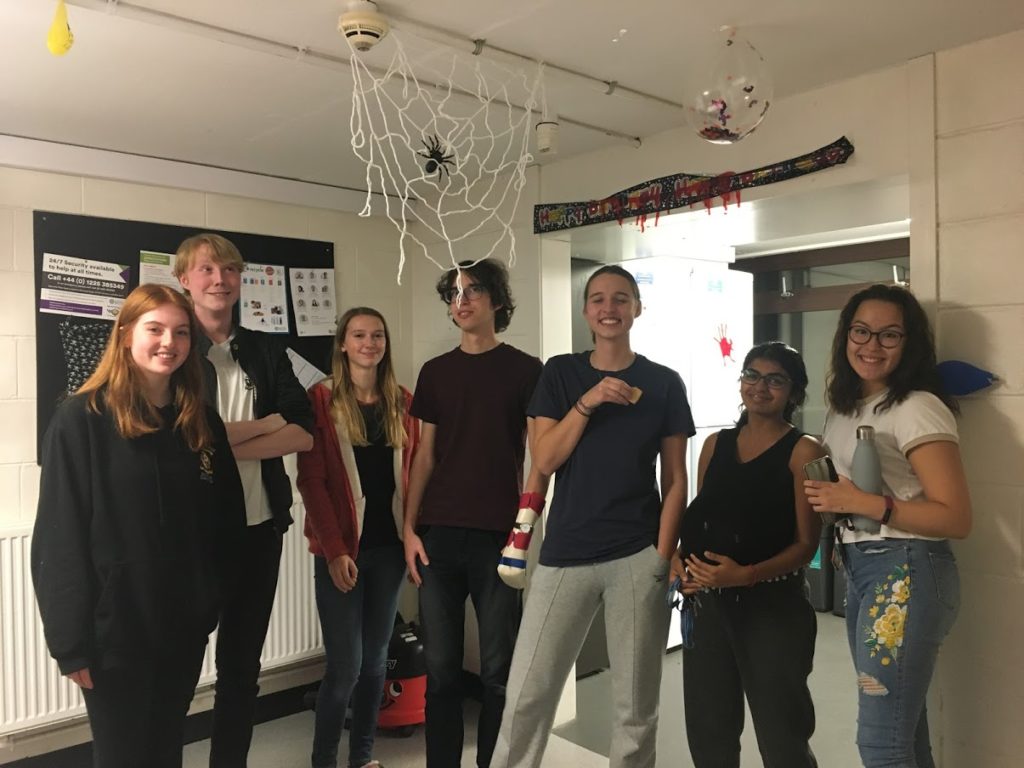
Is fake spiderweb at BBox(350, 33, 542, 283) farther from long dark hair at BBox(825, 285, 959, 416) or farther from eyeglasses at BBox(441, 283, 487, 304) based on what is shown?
long dark hair at BBox(825, 285, 959, 416)

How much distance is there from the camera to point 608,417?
1.99m

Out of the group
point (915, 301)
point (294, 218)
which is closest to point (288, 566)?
point (294, 218)

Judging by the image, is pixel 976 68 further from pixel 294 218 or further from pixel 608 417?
pixel 294 218

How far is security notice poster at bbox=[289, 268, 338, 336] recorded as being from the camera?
10.9ft

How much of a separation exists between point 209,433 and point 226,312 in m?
0.39

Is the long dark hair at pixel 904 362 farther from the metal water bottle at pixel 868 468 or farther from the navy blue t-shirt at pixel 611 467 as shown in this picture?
the navy blue t-shirt at pixel 611 467

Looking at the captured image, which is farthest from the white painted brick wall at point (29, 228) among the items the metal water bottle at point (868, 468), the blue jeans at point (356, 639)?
the metal water bottle at point (868, 468)

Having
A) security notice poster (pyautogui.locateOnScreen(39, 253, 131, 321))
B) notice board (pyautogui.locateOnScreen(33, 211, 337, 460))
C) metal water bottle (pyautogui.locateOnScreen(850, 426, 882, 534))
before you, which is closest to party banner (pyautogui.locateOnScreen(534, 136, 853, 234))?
metal water bottle (pyautogui.locateOnScreen(850, 426, 882, 534))

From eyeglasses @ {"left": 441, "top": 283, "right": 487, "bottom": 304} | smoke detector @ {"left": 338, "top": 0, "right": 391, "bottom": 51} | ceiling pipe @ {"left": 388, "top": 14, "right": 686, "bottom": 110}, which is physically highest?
ceiling pipe @ {"left": 388, "top": 14, "right": 686, "bottom": 110}

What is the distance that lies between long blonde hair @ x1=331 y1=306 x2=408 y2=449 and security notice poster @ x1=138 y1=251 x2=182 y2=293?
913 millimetres

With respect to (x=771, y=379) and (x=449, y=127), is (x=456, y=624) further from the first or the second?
(x=449, y=127)

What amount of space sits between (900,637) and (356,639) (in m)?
1.49

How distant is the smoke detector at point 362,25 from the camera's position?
1697 mm

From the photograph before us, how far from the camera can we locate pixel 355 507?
236 centimetres
